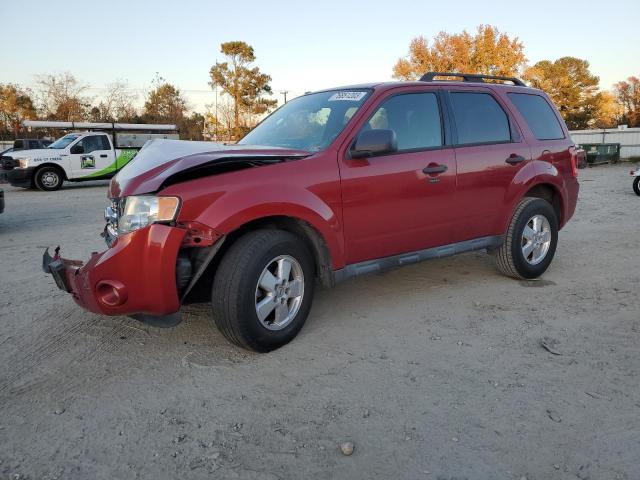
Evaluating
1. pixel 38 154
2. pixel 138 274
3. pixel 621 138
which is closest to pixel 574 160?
pixel 138 274

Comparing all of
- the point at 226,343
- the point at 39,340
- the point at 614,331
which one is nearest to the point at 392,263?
the point at 226,343

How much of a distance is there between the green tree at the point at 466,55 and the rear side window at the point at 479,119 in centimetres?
3223

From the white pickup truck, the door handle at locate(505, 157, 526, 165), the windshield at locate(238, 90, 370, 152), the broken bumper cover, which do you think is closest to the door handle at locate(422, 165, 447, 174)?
the windshield at locate(238, 90, 370, 152)

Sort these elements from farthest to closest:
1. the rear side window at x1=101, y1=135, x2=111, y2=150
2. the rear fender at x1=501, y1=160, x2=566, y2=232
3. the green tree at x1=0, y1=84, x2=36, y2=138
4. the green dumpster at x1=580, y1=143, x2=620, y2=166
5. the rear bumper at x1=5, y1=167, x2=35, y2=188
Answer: the green tree at x1=0, y1=84, x2=36, y2=138
the green dumpster at x1=580, y1=143, x2=620, y2=166
the rear side window at x1=101, y1=135, x2=111, y2=150
the rear bumper at x1=5, y1=167, x2=35, y2=188
the rear fender at x1=501, y1=160, x2=566, y2=232

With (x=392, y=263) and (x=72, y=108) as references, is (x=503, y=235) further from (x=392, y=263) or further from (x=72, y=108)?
(x=72, y=108)

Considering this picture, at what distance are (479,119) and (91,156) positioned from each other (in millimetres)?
14977

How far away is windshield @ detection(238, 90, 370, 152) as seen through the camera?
378 centimetres

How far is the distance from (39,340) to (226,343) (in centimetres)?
137

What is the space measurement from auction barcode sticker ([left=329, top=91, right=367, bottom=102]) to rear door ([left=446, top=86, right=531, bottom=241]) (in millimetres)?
905

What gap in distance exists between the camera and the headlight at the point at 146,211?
2.94m

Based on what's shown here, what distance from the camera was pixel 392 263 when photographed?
13.0 ft

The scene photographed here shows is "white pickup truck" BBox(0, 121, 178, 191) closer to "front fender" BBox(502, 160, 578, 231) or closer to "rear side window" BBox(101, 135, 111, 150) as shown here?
"rear side window" BBox(101, 135, 111, 150)

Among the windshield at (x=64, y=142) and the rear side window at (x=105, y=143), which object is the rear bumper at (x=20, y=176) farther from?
the rear side window at (x=105, y=143)

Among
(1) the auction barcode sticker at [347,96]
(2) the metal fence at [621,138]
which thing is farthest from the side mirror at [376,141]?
(2) the metal fence at [621,138]
